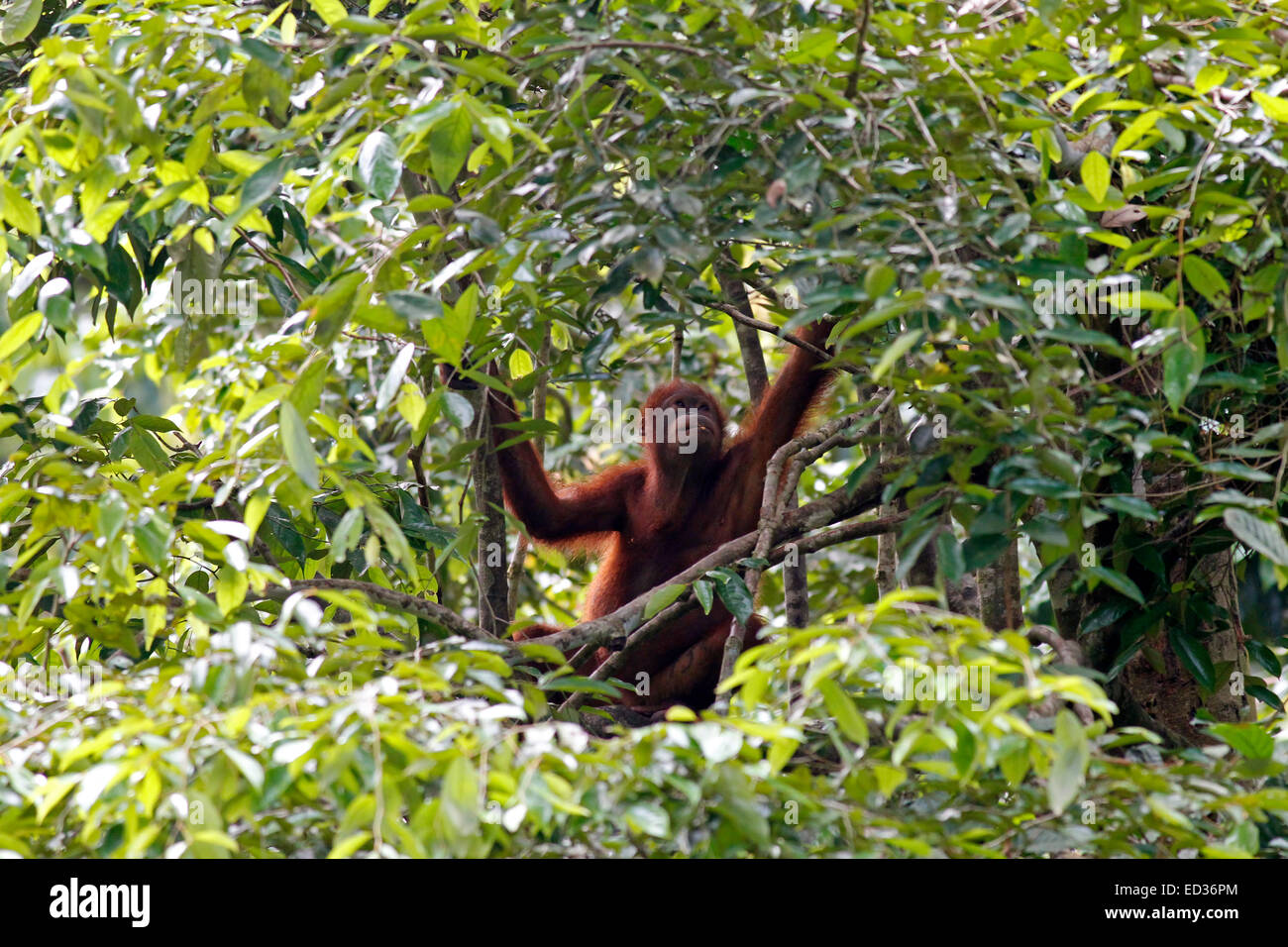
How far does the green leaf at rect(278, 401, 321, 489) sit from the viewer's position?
260 cm

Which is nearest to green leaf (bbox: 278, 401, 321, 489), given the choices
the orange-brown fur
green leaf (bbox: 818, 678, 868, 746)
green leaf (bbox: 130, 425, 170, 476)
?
green leaf (bbox: 818, 678, 868, 746)

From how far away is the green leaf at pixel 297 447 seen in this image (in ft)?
8.53

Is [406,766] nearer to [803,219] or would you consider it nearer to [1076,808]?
[1076,808]

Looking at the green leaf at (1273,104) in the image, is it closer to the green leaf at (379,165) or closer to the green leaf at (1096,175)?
the green leaf at (1096,175)

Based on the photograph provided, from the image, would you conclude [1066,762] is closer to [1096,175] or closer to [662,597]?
[1096,175]

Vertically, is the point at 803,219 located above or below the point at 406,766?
above

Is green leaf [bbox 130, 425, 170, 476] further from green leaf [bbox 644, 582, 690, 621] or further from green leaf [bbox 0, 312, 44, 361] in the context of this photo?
green leaf [bbox 644, 582, 690, 621]

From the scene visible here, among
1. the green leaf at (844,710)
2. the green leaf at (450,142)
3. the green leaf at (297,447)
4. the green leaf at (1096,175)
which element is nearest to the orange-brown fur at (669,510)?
the green leaf at (1096,175)

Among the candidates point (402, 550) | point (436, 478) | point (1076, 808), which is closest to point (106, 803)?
point (402, 550)

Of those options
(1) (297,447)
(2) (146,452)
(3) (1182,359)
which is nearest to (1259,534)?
(3) (1182,359)

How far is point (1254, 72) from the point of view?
321 cm

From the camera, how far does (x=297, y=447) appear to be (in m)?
2.62
